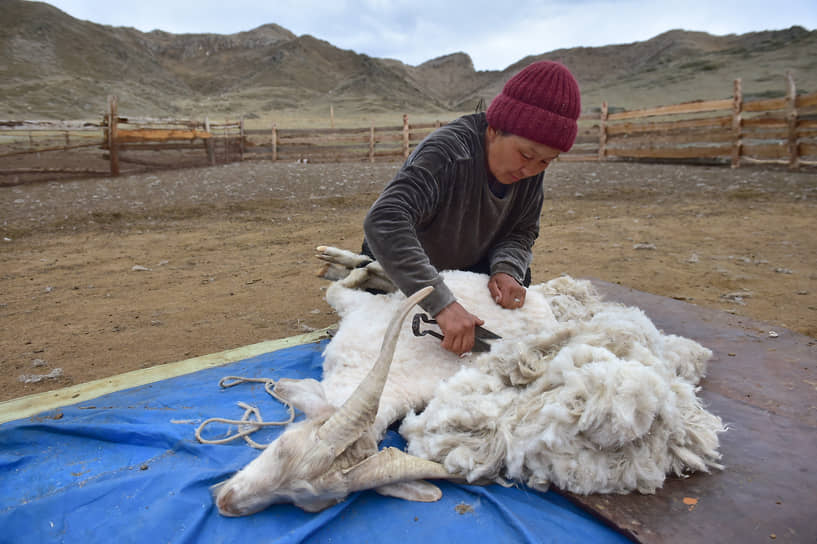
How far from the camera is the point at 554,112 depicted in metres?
1.83

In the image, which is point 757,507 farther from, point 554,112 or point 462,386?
point 554,112

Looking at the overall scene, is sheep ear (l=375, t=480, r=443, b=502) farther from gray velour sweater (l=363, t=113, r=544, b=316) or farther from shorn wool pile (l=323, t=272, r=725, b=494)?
gray velour sweater (l=363, t=113, r=544, b=316)

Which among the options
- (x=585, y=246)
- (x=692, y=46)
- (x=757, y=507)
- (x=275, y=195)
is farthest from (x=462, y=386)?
(x=692, y=46)

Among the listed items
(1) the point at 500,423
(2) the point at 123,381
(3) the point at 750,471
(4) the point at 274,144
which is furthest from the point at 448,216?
(4) the point at 274,144

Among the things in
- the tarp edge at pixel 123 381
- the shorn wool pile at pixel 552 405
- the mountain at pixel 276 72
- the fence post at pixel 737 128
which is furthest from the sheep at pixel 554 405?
the mountain at pixel 276 72

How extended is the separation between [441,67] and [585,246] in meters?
68.4

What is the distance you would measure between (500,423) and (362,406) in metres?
0.40

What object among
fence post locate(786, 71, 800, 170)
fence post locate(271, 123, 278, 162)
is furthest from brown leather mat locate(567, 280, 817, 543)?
fence post locate(271, 123, 278, 162)

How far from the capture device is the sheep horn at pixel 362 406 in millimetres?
1250

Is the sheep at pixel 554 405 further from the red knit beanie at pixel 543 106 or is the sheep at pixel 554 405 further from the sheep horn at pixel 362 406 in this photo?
the red knit beanie at pixel 543 106

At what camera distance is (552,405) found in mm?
1308

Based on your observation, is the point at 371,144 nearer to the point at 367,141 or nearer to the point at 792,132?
the point at 367,141

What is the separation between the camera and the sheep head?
1.22m

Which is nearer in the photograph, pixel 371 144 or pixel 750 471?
pixel 750 471
